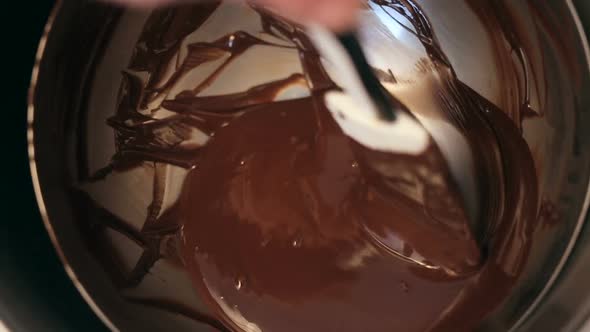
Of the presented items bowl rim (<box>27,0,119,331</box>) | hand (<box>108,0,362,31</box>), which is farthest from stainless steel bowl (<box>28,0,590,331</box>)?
hand (<box>108,0,362,31</box>)

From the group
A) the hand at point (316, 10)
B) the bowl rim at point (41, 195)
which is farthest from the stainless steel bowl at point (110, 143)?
the hand at point (316, 10)

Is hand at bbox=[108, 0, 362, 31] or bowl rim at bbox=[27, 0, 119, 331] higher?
hand at bbox=[108, 0, 362, 31]

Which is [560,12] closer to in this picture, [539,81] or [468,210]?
[539,81]

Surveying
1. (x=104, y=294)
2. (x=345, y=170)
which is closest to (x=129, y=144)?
(x=104, y=294)

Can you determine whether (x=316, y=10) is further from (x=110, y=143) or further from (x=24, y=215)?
(x=24, y=215)

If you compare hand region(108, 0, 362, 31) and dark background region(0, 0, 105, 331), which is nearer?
dark background region(0, 0, 105, 331)

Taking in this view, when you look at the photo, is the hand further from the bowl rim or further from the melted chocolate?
the bowl rim

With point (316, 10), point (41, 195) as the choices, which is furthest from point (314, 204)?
point (41, 195)
